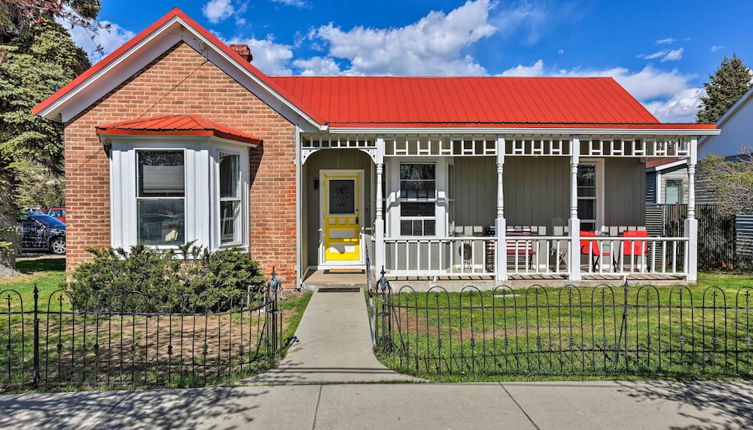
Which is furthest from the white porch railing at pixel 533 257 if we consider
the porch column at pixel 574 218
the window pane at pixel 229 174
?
the window pane at pixel 229 174

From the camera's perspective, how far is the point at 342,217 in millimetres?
11492

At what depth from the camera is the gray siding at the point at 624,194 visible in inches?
460

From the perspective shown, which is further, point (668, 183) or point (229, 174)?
point (668, 183)

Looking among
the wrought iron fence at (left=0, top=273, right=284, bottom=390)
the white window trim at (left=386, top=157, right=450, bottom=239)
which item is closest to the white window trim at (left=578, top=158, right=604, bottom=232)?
the white window trim at (left=386, top=157, right=450, bottom=239)

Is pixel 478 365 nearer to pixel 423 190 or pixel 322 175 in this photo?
pixel 423 190

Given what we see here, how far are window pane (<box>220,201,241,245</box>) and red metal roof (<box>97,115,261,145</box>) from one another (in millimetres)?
1296

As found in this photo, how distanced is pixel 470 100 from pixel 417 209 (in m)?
3.49

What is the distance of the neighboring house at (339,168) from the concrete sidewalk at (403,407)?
15.0 feet

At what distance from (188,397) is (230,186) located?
210 inches

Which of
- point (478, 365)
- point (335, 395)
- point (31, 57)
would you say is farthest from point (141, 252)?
point (31, 57)

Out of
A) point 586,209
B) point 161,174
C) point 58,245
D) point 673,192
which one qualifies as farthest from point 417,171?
point 673,192

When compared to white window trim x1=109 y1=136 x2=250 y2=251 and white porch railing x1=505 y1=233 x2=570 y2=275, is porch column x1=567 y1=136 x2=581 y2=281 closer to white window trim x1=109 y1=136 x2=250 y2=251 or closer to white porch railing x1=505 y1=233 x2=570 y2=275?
white porch railing x1=505 y1=233 x2=570 y2=275

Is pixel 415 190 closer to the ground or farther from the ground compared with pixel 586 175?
closer to the ground

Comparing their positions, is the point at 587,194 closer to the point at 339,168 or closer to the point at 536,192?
the point at 536,192
